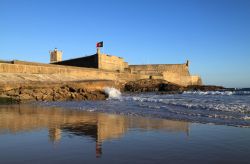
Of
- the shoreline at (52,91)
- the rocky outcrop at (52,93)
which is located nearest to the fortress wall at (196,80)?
the shoreline at (52,91)

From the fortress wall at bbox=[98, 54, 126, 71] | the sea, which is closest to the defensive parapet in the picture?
the fortress wall at bbox=[98, 54, 126, 71]

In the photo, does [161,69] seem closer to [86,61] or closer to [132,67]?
[132,67]

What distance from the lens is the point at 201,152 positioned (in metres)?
5.72

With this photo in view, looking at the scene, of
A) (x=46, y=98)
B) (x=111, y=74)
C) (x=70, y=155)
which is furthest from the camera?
(x=111, y=74)

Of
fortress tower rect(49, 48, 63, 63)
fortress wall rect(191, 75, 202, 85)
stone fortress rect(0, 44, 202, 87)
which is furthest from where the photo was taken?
fortress wall rect(191, 75, 202, 85)

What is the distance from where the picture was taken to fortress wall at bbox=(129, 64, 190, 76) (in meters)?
81.9

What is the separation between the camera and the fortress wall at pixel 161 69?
3225 inches

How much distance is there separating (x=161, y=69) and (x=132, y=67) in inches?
349

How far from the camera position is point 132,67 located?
82250 millimetres

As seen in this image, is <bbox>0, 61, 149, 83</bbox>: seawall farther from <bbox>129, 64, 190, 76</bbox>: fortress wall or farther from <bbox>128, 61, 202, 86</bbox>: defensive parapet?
<bbox>129, 64, 190, 76</bbox>: fortress wall

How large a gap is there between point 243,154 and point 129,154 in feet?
7.33

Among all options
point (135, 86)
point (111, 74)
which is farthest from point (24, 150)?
point (135, 86)

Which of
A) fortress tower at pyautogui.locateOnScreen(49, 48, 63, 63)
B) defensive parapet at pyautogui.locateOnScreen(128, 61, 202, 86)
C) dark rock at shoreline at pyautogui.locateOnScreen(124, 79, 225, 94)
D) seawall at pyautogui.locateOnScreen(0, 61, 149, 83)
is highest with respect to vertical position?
fortress tower at pyautogui.locateOnScreen(49, 48, 63, 63)

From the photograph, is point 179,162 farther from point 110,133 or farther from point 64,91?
point 64,91
